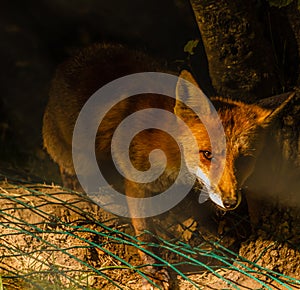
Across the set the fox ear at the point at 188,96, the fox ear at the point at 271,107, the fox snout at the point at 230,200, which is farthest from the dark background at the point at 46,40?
the fox snout at the point at 230,200

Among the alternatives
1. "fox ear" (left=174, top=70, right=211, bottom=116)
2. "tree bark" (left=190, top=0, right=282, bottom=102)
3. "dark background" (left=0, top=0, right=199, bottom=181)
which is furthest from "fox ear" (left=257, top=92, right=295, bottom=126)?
"dark background" (left=0, top=0, right=199, bottom=181)

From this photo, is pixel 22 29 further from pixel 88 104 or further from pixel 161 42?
pixel 88 104

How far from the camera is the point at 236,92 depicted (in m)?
3.89

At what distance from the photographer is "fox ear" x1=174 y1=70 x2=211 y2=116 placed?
3049 millimetres

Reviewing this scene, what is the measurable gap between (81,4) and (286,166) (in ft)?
10.7

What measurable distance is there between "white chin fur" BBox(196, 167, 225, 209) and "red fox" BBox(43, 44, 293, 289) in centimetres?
1

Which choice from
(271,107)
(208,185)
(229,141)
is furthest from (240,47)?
(208,185)

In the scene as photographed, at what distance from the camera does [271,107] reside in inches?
126

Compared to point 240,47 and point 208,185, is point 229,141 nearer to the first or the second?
point 208,185

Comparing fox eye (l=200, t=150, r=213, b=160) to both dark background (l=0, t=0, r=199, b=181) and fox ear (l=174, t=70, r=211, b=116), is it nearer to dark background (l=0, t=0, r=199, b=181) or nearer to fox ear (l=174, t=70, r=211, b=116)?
fox ear (l=174, t=70, r=211, b=116)

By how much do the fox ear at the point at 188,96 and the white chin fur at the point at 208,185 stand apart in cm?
41

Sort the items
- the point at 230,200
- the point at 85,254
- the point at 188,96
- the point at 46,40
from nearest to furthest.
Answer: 1. the point at 230,200
2. the point at 188,96
3. the point at 85,254
4. the point at 46,40

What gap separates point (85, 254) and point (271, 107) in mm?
1717

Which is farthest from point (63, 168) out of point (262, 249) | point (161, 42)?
point (262, 249)
